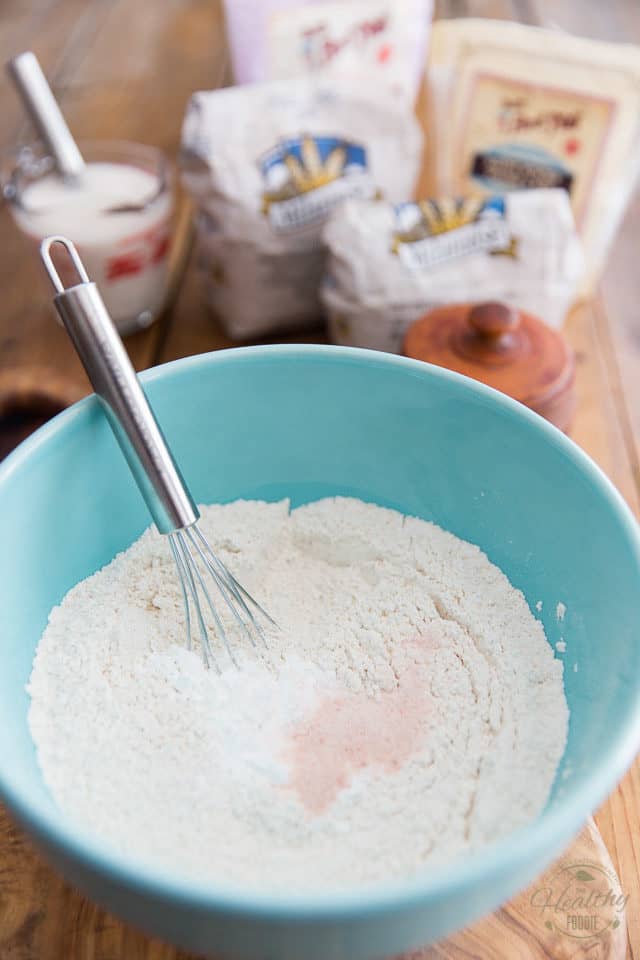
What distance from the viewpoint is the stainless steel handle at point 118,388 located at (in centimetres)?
62

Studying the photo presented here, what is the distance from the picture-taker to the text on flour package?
959 millimetres

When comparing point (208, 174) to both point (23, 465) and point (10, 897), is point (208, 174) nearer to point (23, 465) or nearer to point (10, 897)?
point (23, 465)

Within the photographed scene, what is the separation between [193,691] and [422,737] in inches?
6.6

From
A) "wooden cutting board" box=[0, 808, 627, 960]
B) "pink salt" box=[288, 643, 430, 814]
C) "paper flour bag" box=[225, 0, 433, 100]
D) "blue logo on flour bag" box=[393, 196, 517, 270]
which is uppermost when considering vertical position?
"paper flour bag" box=[225, 0, 433, 100]

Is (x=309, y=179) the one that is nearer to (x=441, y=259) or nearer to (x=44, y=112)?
(x=441, y=259)

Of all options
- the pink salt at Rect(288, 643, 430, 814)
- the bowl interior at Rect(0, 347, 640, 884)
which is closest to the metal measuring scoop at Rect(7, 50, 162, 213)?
the bowl interior at Rect(0, 347, 640, 884)

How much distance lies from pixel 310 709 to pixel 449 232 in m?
0.55

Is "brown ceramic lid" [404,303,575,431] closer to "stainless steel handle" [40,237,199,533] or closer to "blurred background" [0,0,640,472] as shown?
"blurred background" [0,0,640,472]

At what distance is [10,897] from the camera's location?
0.59m

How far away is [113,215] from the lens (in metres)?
1.00

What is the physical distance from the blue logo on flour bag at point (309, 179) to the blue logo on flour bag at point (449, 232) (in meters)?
0.09

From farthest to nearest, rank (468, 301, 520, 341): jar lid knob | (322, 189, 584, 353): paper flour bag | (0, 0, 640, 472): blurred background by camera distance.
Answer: (0, 0, 640, 472): blurred background < (322, 189, 584, 353): paper flour bag < (468, 301, 520, 341): jar lid knob

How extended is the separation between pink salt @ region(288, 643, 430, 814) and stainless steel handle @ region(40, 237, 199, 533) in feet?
0.61

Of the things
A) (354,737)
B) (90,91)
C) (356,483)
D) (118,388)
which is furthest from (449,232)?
(90,91)
